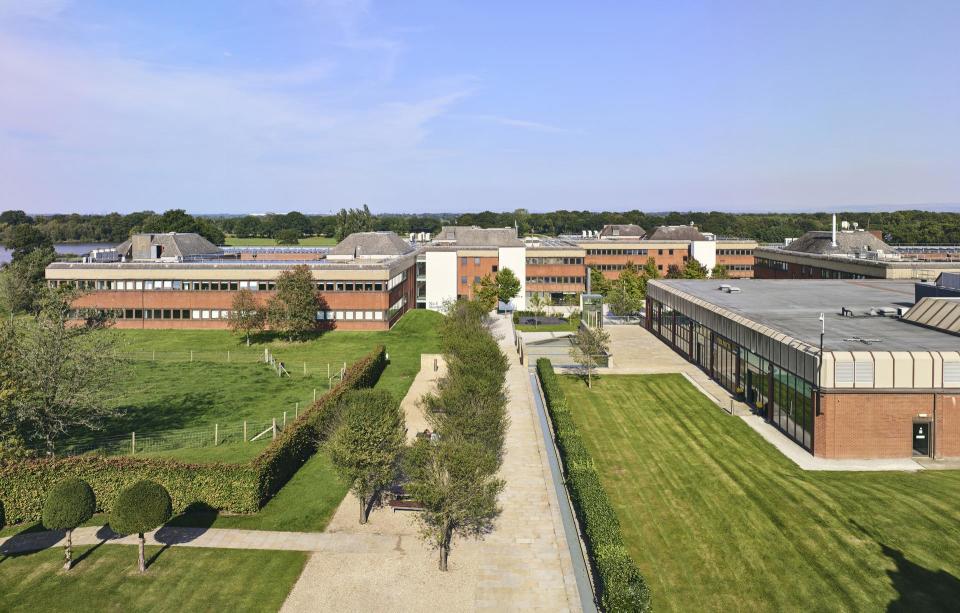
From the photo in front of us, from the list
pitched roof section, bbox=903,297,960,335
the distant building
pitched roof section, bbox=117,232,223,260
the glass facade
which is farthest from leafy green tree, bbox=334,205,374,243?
pitched roof section, bbox=903,297,960,335

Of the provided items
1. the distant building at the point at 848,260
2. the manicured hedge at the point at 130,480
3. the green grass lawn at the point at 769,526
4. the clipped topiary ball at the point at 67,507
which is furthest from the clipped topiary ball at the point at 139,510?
the distant building at the point at 848,260

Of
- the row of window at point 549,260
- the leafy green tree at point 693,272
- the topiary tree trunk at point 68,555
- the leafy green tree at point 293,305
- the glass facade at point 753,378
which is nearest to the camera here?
the topiary tree trunk at point 68,555

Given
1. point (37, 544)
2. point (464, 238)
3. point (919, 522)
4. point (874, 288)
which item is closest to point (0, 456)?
point (37, 544)

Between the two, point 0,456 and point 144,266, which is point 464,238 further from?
point 0,456

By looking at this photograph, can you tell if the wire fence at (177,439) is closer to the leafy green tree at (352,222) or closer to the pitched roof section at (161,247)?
the pitched roof section at (161,247)

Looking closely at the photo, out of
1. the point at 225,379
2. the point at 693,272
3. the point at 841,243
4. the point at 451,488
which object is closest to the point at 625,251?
the point at 693,272

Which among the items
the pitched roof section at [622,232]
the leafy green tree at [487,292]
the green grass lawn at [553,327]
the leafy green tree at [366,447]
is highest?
the pitched roof section at [622,232]

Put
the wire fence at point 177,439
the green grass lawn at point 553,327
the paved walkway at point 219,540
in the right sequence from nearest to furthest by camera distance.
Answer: the paved walkway at point 219,540, the wire fence at point 177,439, the green grass lawn at point 553,327
